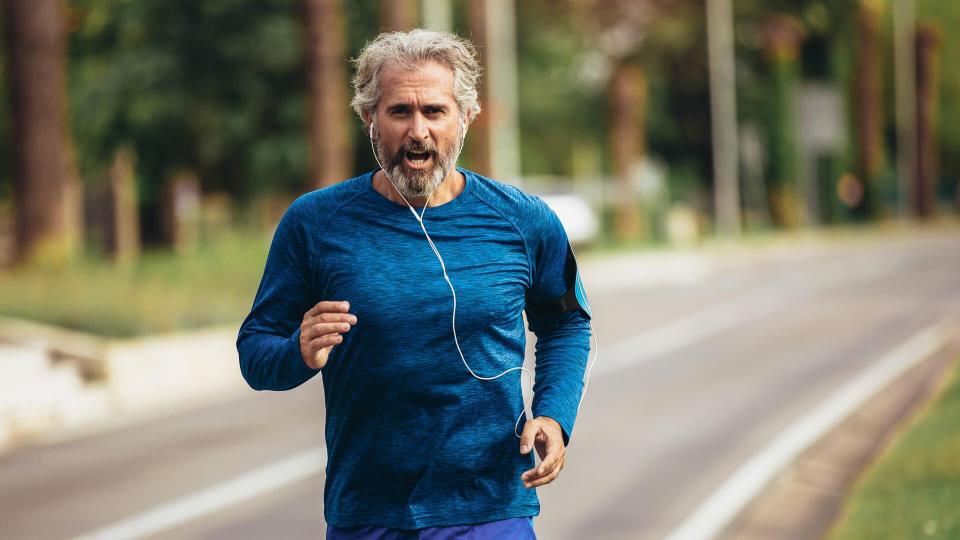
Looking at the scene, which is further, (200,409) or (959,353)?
(959,353)

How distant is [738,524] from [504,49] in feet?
97.7

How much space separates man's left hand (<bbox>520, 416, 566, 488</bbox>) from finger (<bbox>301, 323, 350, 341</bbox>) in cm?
53

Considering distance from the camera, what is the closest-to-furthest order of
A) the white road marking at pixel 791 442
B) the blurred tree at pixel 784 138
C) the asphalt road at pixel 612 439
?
the white road marking at pixel 791 442 < the asphalt road at pixel 612 439 < the blurred tree at pixel 784 138

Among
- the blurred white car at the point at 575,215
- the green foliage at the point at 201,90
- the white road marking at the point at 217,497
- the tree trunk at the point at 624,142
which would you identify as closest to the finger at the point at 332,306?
the white road marking at the point at 217,497

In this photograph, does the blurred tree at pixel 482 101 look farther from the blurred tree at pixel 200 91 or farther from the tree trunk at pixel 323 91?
the tree trunk at pixel 323 91

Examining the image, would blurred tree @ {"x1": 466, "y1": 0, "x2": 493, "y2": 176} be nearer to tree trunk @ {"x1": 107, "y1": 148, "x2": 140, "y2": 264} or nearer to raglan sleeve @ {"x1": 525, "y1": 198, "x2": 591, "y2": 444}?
tree trunk @ {"x1": 107, "y1": 148, "x2": 140, "y2": 264}

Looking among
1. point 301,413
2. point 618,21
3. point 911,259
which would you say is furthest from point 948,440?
point 618,21

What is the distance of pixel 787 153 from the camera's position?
5581cm

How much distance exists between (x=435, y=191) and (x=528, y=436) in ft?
1.96

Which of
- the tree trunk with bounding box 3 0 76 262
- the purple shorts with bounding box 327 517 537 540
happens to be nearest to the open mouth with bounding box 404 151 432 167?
the purple shorts with bounding box 327 517 537 540

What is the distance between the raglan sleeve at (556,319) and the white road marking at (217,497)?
562 cm

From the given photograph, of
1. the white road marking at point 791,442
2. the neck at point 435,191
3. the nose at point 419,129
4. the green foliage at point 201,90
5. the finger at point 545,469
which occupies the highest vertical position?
the green foliage at point 201,90

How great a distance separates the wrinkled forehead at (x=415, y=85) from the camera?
11.6 ft

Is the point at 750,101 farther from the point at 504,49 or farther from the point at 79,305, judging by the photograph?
the point at 79,305
